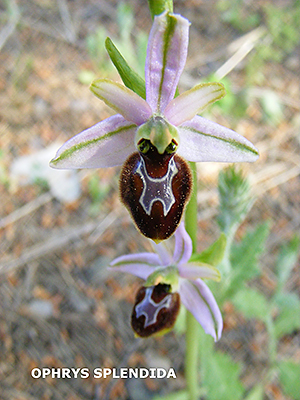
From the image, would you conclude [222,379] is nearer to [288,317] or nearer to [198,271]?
[288,317]

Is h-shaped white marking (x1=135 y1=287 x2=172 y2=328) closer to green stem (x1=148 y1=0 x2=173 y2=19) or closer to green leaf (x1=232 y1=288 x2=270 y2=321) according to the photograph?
green leaf (x1=232 y1=288 x2=270 y2=321)

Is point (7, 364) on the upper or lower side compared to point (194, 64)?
lower

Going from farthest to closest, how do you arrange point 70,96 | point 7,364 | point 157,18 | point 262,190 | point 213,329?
point 70,96, point 262,190, point 7,364, point 213,329, point 157,18

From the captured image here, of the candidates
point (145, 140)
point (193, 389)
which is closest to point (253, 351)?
point (193, 389)

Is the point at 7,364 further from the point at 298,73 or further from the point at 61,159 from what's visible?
the point at 298,73

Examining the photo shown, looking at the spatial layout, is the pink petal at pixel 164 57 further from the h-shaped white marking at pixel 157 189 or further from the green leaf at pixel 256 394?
the green leaf at pixel 256 394

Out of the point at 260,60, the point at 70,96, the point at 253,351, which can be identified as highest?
the point at 70,96

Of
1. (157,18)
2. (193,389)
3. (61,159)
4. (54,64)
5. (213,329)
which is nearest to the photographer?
(157,18)

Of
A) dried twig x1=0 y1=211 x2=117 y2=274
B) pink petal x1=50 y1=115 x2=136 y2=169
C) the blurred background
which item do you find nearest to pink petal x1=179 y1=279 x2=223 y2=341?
the blurred background

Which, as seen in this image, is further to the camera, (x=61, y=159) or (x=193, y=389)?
(x=193, y=389)

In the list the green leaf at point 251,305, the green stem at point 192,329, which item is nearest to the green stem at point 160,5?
the green stem at point 192,329
